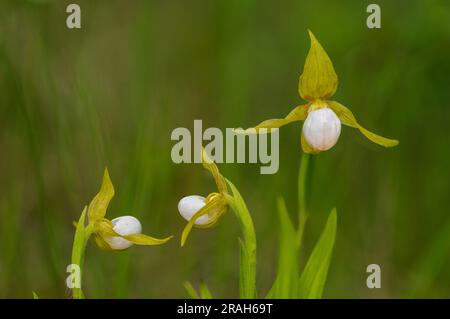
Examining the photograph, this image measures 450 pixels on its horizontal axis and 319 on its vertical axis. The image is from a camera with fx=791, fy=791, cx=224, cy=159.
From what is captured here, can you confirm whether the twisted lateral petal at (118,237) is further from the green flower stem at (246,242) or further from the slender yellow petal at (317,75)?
the slender yellow petal at (317,75)

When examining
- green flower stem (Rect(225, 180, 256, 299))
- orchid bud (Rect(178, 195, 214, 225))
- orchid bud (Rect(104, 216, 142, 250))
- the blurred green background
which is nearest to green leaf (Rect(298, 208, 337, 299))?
green flower stem (Rect(225, 180, 256, 299))

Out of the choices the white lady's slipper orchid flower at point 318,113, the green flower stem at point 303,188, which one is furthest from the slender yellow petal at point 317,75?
the green flower stem at point 303,188

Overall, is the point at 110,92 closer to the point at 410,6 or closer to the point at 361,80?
the point at 361,80

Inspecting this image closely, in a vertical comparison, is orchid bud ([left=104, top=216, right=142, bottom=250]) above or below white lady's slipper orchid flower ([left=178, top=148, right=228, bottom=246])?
below

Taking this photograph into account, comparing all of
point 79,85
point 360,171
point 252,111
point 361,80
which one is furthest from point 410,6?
point 79,85

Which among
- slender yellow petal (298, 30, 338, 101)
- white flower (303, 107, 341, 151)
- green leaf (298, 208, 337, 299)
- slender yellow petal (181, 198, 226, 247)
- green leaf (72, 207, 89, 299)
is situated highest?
slender yellow petal (298, 30, 338, 101)

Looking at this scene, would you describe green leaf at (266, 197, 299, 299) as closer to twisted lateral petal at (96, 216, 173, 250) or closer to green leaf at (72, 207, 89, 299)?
twisted lateral petal at (96, 216, 173, 250)
